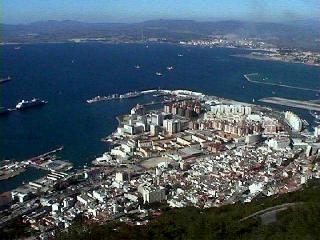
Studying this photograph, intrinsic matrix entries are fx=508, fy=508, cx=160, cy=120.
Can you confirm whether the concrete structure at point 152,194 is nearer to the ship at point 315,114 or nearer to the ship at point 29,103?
the ship at point 315,114

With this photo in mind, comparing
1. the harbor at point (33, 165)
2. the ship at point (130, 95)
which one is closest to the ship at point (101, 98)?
the ship at point (130, 95)

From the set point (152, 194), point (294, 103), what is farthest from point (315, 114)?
point (152, 194)

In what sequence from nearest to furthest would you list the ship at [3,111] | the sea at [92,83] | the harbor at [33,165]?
the harbor at [33,165] < the sea at [92,83] < the ship at [3,111]

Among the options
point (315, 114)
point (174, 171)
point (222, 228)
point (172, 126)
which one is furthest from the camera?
point (315, 114)

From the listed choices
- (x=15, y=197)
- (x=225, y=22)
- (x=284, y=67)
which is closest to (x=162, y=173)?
(x=15, y=197)

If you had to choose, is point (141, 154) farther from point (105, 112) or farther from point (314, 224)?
point (314, 224)

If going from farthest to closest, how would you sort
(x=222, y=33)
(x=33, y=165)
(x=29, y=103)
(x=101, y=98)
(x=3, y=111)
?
1. (x=222, y=33)
2. (x=101, y=98)
3. (x=29, y=103)
4. (x=3, y=111)
5. (x=33, y=165)

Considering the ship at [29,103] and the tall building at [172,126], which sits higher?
the tall building at [172,126]

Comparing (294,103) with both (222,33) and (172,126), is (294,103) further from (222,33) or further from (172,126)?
(222,33)
